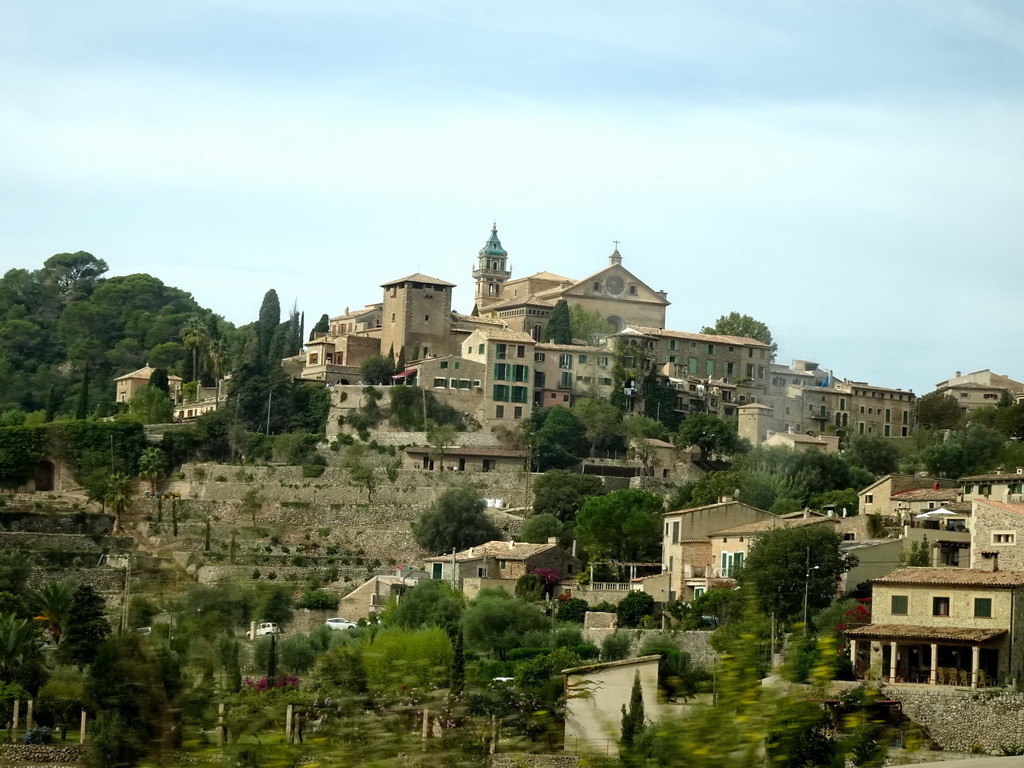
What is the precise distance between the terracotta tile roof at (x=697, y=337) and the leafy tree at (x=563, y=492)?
16.4 meters

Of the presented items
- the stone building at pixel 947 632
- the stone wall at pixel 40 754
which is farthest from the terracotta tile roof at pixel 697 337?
the stone wall at pixel 40 754

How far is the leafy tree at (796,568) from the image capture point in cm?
4656

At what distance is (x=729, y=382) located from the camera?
8594 centimetres

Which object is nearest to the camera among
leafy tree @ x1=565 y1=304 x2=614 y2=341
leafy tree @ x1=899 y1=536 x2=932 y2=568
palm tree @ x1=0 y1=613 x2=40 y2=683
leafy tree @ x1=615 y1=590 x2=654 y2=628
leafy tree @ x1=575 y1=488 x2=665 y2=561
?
palm tree @ x1=0 y1=613 x2=40 y2=683

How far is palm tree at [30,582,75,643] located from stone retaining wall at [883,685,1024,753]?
2315 cm

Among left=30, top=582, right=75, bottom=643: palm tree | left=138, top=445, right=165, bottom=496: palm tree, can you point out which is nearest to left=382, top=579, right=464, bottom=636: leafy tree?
left=30, top=582, right=75, bottom=643: palm tree

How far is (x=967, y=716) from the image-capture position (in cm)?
4000

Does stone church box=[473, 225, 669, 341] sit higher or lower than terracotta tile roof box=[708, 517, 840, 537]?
higher

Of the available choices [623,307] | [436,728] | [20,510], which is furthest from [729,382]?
[436,728]

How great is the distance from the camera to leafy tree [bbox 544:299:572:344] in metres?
83.8

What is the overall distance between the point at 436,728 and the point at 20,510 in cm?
5742

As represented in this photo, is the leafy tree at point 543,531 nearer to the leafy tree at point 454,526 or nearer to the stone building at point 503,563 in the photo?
the leafy tree at point 454,526

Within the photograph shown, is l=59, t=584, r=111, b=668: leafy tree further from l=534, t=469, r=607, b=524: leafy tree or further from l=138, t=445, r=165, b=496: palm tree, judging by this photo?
l=138, t=445, r=165, b=496: palm tree

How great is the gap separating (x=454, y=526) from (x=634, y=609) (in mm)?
13727
